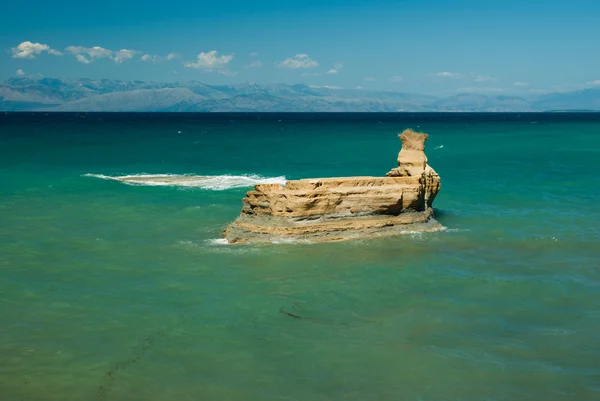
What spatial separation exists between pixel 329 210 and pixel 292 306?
23.1 feet

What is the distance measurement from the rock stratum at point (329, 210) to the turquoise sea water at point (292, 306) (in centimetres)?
82

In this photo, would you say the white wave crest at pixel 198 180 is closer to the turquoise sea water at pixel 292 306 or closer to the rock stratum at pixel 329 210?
the turquoise sea water at pixel 292 306

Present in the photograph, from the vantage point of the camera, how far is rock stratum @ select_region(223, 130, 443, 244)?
70.9 feet

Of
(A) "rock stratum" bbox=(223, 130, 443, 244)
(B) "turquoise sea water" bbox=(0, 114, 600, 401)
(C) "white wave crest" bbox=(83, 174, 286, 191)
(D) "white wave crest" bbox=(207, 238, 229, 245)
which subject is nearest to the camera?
(B) "turquoise sea water" bbox=(0, 114, 600, 401)

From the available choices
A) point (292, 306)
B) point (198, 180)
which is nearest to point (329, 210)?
point (292, 306)

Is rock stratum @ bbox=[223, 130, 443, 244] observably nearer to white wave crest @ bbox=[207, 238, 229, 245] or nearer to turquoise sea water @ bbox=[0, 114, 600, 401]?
white wave crest @ bbox=[207, 238, 229, 245]

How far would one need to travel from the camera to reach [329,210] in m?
22.0

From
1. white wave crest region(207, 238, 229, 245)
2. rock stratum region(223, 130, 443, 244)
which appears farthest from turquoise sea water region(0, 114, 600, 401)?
rock stratum region(223, 130, 443, 244)

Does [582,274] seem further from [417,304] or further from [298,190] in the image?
[298,190]

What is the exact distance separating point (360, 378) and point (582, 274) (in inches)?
394

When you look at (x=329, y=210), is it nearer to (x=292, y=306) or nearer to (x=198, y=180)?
(x=292, y=306)

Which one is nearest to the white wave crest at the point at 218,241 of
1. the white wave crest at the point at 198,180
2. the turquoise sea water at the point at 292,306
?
the turquoise sea water at the point at 292,306

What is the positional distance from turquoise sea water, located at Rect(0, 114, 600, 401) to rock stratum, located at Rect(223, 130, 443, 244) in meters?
0.82

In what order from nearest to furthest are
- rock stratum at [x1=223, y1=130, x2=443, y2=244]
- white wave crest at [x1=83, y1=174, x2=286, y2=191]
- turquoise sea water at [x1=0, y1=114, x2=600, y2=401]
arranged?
turquoise sea water at [x1=0, y1=114, x2=600, y2=401] → rock stratum at [x1=223, y1=130, x2=443, y2=244] → white wave crest at [x1=83, y1=174, x2=286, y2=191]
